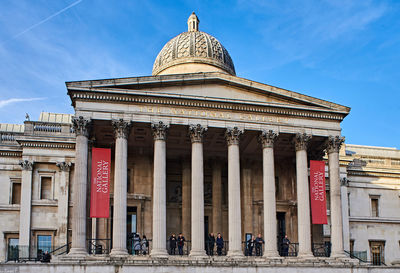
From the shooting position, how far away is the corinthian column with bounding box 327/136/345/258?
36.4 meters

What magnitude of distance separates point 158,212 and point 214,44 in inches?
704

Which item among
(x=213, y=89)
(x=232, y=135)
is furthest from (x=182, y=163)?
(x=213, y=89)

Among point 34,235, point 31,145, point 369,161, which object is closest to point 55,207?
point 34,235

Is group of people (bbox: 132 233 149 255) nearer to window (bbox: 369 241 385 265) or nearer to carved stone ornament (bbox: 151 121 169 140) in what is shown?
carved stone ornament (bbox: 151 121 169 140)

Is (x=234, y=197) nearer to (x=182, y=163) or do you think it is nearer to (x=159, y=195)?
(x=159, y=195)

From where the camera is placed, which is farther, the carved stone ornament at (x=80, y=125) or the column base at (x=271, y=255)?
the column base at (x=271, y=255)

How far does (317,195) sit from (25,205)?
22525 millimetres

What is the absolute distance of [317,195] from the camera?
37438mm

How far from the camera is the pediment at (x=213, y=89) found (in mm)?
34688

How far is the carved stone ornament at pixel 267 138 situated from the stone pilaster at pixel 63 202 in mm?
16738

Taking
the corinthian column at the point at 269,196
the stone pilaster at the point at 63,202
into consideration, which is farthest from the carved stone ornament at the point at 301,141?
the stone pilaster at the point at 63,202

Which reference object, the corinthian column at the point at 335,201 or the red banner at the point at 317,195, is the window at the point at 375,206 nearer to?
the corinthian column at the point at 335,201

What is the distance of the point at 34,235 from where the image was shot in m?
42.7

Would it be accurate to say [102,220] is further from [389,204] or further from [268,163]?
[389,204]
